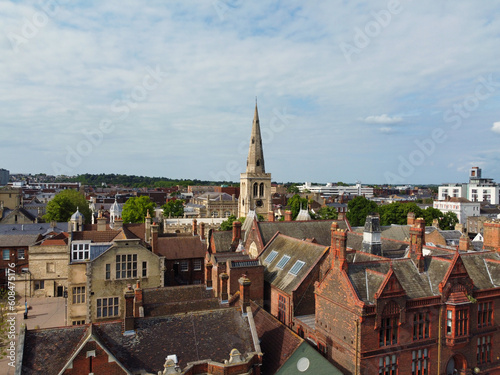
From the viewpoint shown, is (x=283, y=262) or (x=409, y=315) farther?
(x=283, y=262)

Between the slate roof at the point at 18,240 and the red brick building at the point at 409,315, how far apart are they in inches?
1612

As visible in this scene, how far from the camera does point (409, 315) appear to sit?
22250 millimetres

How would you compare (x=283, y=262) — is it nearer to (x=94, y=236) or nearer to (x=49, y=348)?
(x=49, y=348)

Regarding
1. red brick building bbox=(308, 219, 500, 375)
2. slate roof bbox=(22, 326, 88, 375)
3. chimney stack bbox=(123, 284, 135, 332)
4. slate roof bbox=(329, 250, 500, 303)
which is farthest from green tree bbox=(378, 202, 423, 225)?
slate roof bbox=(22, 326, 88, 375)

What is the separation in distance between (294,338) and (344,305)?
3985 millimetres

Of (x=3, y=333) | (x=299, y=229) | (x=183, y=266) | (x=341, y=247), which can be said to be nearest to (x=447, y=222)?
(x=299, y=229)

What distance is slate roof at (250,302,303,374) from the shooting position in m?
19.3

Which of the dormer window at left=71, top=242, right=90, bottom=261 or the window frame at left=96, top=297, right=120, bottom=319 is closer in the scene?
the window frame at left=96, top=297, right=120, bottom=319

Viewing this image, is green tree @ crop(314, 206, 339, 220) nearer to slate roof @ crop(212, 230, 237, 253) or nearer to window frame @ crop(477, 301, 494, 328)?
slate roof @ crop(212, 230, 237, 253)

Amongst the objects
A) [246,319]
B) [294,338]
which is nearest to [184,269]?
[246,319]

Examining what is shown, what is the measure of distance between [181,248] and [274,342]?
82.5ft

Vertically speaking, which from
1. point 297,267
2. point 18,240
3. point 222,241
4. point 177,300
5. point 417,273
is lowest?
point 177,300

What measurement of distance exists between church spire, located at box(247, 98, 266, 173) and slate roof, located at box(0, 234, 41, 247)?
175ft

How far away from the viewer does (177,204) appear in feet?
383
